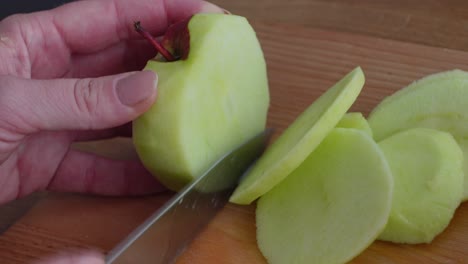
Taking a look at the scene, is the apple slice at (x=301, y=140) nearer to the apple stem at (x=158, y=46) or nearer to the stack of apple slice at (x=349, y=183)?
the stack of apple slice at (x=349, y=183)

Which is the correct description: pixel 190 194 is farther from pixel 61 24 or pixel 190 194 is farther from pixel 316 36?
pixel 316 36

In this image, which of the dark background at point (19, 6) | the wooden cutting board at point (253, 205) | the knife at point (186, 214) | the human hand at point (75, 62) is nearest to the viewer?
the knife at point (186, 214)

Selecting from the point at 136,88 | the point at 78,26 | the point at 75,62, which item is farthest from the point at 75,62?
the point at 136,88

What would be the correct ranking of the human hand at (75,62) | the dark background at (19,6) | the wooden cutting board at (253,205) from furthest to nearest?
the dark background at (19,6)
the human hand at (75,62)
the wooden cutting board at (253,205)

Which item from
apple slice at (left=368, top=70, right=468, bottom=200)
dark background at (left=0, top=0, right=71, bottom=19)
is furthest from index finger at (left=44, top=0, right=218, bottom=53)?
dark background at (left=0, top=0, right=71, bottom=19)

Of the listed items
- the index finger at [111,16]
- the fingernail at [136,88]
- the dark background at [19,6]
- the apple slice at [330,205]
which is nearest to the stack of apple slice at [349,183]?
the apple slice at [330,205]
